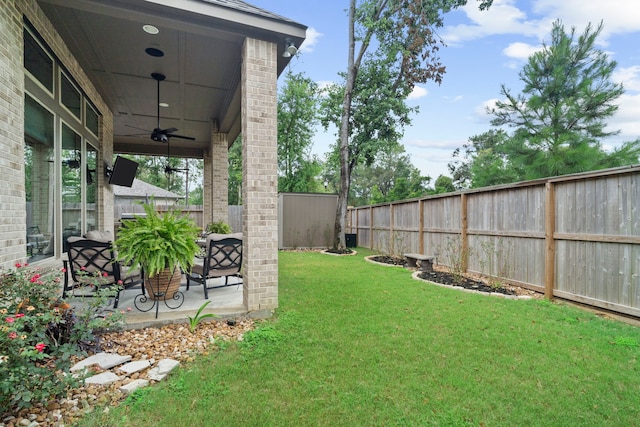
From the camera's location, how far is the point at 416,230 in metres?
8.16

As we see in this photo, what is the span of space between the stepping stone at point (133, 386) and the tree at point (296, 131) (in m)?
18.8

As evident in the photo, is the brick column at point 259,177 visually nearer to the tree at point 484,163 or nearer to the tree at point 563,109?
the tree at point 563,109

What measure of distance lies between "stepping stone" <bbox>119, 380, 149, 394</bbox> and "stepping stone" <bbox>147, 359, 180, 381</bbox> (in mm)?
74

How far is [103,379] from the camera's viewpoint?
232 cm

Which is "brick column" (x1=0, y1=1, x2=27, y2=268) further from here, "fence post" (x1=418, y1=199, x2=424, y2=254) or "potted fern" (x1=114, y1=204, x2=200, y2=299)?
"fence post" (x1=418, y1=199, x2=424, y2=254)

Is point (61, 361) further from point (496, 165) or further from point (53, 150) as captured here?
point (496, 165)

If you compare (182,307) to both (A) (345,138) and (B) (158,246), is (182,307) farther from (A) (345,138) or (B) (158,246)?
(A) (345,138)

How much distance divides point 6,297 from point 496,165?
11620mm

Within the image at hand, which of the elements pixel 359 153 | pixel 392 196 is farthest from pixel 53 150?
pixel 392 196

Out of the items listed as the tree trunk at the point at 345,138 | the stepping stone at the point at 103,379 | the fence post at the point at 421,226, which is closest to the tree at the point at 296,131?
→ the tree trunk at the point at 345,138

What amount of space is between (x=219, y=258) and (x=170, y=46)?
3114 millimetres

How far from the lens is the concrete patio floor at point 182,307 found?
3381 millimetres

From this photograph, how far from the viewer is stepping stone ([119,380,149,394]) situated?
219cm

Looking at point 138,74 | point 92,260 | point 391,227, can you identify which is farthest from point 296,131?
point 92,260
